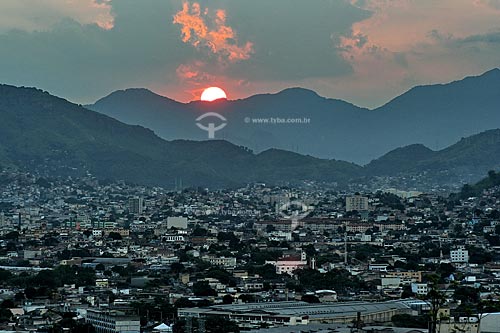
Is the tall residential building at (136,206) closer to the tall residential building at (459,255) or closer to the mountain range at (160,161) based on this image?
the mountain range at (160,161)

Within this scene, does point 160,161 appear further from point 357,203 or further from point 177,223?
point 177,223

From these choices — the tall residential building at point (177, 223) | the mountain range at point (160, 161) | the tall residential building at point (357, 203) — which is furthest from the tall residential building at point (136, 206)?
the mountain range at point (160, 161)

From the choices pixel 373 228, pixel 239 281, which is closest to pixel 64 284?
pixel 239 281

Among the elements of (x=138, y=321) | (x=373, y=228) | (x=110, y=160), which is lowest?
(x=138, y=321)

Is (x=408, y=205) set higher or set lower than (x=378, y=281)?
higher

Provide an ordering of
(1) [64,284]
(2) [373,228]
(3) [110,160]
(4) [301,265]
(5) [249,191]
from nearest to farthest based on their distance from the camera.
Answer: (1) [64,284] < (4) [301,265] < (2) [373,228] < (5) [249,191] < (3) [110,160]

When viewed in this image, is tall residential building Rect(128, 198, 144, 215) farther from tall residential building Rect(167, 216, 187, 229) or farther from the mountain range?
the mountain range

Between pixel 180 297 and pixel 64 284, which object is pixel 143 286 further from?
pixel 180 297
